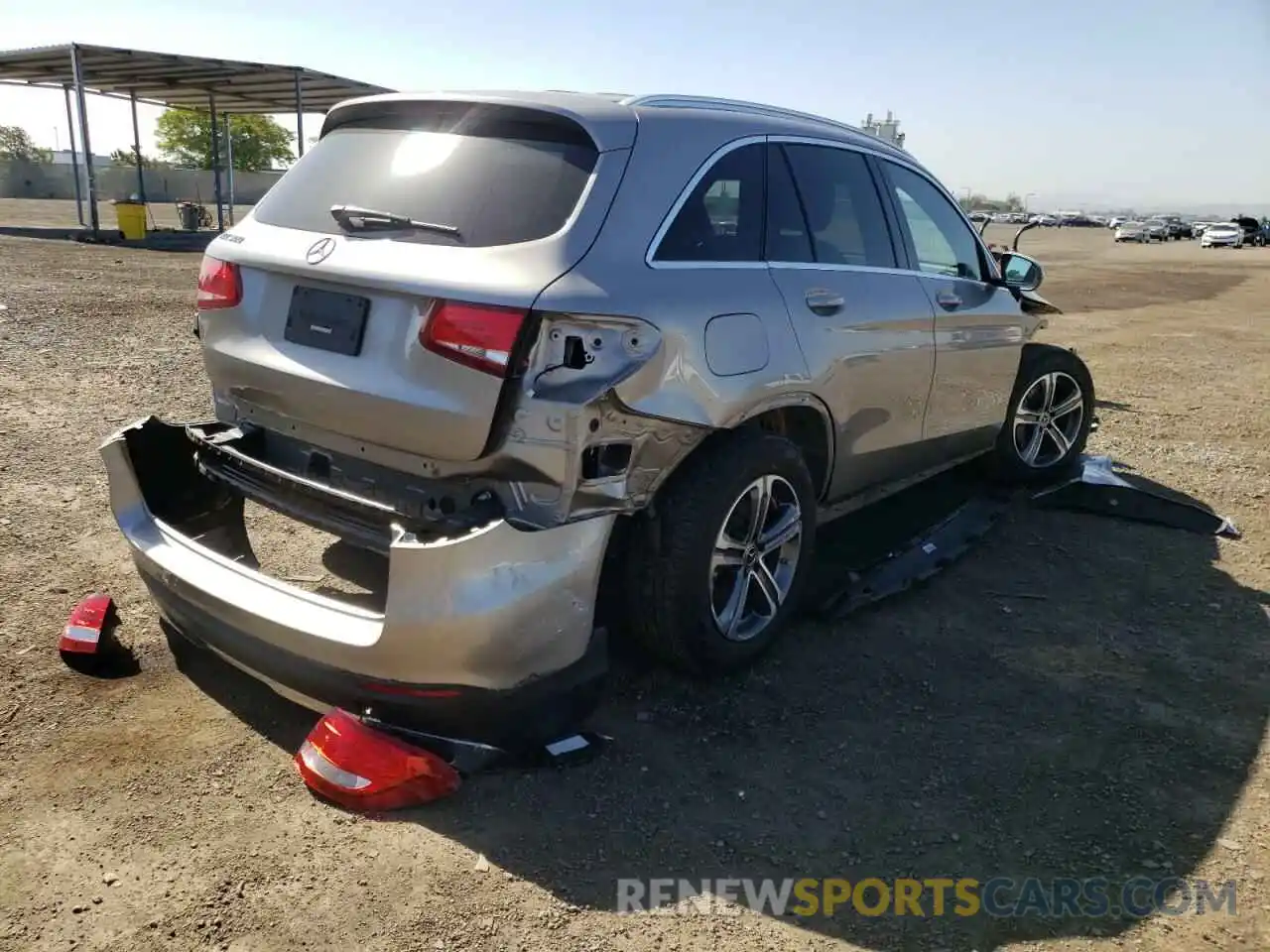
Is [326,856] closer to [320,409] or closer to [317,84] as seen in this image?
[320,409]

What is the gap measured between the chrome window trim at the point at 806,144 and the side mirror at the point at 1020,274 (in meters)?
0.11

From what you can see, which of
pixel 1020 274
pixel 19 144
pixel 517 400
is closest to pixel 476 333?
pixel 517 400

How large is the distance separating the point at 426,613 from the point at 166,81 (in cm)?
2455

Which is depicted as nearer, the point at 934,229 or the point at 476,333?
the point at 476,333

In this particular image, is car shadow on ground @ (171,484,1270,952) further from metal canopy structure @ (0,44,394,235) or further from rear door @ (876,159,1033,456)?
metal canopy structure @ (0,44,394,235)

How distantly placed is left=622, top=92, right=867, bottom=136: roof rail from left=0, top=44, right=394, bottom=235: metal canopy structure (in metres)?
17.7

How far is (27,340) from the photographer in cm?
862

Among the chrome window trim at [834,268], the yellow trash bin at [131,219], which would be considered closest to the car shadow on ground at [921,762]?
the chrome window trim at [834,268]

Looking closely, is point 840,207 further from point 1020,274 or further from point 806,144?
point 1020,274

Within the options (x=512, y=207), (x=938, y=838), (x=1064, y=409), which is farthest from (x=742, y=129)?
(x=1064, y=409)

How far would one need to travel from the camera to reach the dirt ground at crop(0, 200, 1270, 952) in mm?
2369

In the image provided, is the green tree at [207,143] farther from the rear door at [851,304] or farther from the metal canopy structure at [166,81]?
the rear door at [851,304]

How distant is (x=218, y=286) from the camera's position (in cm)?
320

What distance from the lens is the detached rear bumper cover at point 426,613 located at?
2531 millimetres
